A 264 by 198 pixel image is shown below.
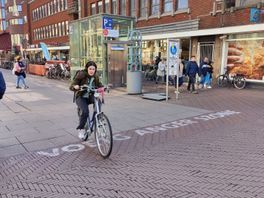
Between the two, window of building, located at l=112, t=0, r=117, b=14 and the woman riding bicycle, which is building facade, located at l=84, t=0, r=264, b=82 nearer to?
window of building, located at l=112, t=0, r=117, b=14

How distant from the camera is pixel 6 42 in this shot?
71625 mm

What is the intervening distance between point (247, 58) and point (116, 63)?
694 cm

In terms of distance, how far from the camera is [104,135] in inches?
185

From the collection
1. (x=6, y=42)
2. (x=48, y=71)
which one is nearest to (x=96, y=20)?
(x=48, y=71)

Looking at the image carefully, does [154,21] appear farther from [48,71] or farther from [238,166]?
[238,166]

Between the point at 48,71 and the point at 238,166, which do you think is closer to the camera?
the point at 238,166

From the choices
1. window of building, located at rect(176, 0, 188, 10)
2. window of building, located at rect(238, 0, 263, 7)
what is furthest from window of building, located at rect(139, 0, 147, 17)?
window of building, located at rect(238, 0, 263, 7)

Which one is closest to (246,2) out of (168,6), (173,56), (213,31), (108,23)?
(213,31)

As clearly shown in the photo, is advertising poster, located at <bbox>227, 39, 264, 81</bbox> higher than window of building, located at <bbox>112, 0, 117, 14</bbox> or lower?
lower

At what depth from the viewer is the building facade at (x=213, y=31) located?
1368 cm

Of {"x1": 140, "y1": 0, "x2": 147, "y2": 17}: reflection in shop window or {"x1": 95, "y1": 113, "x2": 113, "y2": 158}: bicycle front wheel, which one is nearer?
{"x1": 95, "y1": 113, "x2": 113, "y2": 158}: bicycle front wheel

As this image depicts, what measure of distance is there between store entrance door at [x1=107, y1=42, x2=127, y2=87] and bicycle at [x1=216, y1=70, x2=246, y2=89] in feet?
17.2

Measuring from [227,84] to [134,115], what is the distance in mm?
8363

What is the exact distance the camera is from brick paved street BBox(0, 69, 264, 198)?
353 cm
